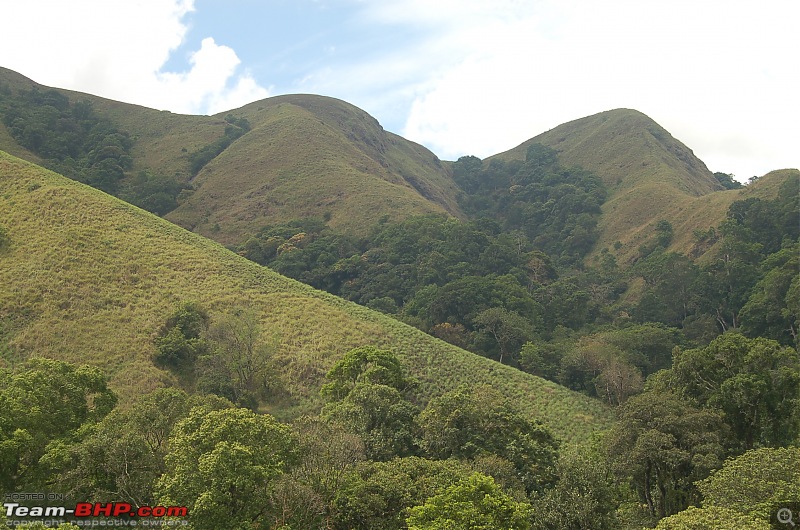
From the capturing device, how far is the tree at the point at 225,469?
17.6m

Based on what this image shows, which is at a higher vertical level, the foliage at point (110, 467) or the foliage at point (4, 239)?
the foliage at point (4, 239)

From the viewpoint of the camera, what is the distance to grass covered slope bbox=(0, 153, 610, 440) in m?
37.8

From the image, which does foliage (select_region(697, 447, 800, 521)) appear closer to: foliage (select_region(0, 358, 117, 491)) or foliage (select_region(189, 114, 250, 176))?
foliage (select_region(0, 358, 117, 491))

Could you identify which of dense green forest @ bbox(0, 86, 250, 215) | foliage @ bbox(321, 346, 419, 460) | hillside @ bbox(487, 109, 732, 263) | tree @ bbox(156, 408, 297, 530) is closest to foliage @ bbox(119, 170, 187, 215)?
dense green forest @ bbox(0, 86, 250, 215)

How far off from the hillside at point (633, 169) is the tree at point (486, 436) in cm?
6935

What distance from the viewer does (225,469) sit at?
17844mm

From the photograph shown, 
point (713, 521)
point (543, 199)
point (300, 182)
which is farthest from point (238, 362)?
point (543, 199)

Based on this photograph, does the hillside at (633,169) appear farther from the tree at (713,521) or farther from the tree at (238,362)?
the tree at (713,521)

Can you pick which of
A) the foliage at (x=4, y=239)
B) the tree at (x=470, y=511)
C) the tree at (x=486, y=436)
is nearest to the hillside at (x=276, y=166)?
the foliage at (x=4, y=239)

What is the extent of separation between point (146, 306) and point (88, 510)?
987 inches

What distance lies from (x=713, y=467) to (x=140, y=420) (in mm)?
23773

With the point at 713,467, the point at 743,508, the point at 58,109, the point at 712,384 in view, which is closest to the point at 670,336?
the point at 712,384

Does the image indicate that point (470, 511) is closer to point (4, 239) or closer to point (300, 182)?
point (4, 239)

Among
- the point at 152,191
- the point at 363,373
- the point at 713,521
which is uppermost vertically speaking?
the point at 152,191
